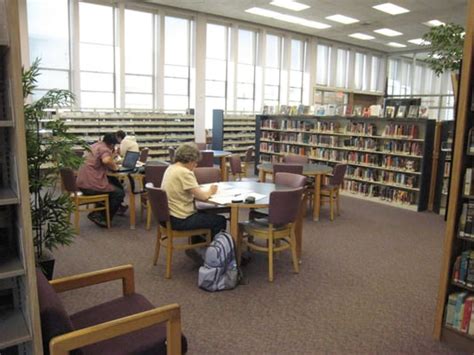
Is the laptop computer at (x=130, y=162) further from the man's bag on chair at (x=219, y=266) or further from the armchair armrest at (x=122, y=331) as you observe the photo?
the armchair armrest at (x=122, y=331)

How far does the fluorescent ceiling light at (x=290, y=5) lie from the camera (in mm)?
9741

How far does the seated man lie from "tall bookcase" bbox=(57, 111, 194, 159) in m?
5.52

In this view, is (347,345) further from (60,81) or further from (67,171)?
(60,81)

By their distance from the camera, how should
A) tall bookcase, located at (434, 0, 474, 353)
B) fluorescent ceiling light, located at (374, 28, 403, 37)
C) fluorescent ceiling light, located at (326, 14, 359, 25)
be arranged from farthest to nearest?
fluorescent ceiling light, located at (374, 28, 403, 37) → fluorescent ceiling light, located at (326, 14, 359, 25) → tall bookcase, located at (434, 0, 474, 353)

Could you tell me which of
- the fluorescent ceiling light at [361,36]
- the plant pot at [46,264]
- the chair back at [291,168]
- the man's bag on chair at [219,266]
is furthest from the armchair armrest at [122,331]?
the fluorescent ceiling light at [361,36]

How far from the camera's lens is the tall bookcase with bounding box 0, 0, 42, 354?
1.60 meters

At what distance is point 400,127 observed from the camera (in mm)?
7203

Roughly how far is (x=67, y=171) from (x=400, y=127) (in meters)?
5.45

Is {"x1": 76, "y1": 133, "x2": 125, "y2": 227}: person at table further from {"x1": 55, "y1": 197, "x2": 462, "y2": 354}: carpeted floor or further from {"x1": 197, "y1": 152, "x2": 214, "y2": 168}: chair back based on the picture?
{"x1": 197, "y1": 152, "x2": 214, "y2": 168}: chair back

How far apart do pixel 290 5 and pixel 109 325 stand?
31.8 ft

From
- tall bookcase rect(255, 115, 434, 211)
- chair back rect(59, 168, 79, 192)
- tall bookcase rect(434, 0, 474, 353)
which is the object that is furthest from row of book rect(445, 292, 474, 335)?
tall bookcase rect(255, 115, 434, 211)

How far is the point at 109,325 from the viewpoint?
1.83 m

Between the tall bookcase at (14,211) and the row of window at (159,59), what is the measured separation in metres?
6.76

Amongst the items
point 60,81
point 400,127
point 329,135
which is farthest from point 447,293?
point 60,81
